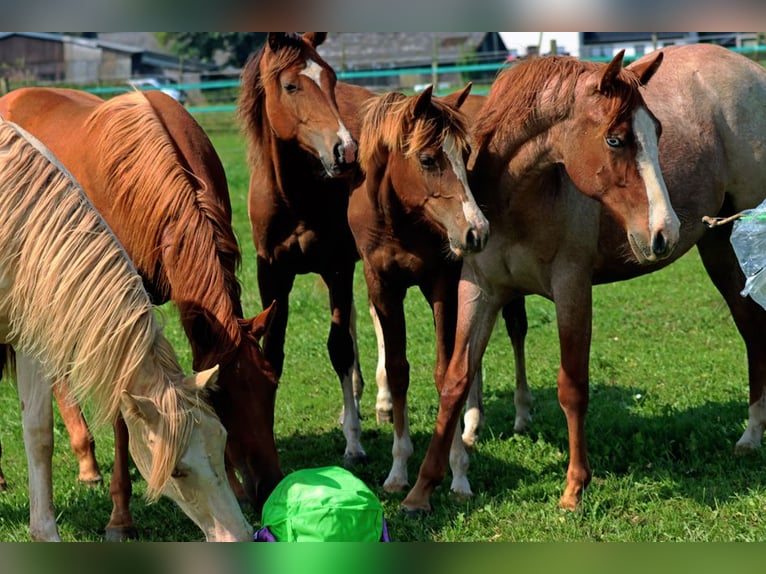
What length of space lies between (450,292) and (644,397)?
2035 millimetres

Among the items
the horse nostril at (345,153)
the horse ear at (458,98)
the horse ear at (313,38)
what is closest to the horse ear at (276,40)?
the horse ear at (313,38)

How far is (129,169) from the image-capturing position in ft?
15.8

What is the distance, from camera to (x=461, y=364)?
4.89 meters

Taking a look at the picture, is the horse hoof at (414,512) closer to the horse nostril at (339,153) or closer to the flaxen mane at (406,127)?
the flaxen mane at (406,127)

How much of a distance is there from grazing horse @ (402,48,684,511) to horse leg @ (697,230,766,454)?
0.98 metres

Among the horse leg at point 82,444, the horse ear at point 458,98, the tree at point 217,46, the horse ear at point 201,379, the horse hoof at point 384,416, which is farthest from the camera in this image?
the tree at point 217,46

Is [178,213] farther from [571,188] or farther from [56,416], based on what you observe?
[56,416]

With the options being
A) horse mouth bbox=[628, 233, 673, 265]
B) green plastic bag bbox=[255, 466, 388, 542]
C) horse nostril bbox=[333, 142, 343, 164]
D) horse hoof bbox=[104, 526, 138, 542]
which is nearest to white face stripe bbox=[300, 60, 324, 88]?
horse nostril bbox=[333, 142, 343, 164]

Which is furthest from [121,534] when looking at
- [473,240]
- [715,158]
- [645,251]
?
[715,158]

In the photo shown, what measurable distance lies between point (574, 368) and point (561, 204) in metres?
0.83

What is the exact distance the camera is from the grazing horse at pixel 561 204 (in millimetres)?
4258

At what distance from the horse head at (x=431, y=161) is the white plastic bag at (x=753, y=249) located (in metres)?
1.12

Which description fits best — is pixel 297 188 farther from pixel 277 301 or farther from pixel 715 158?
pixel 715 158
